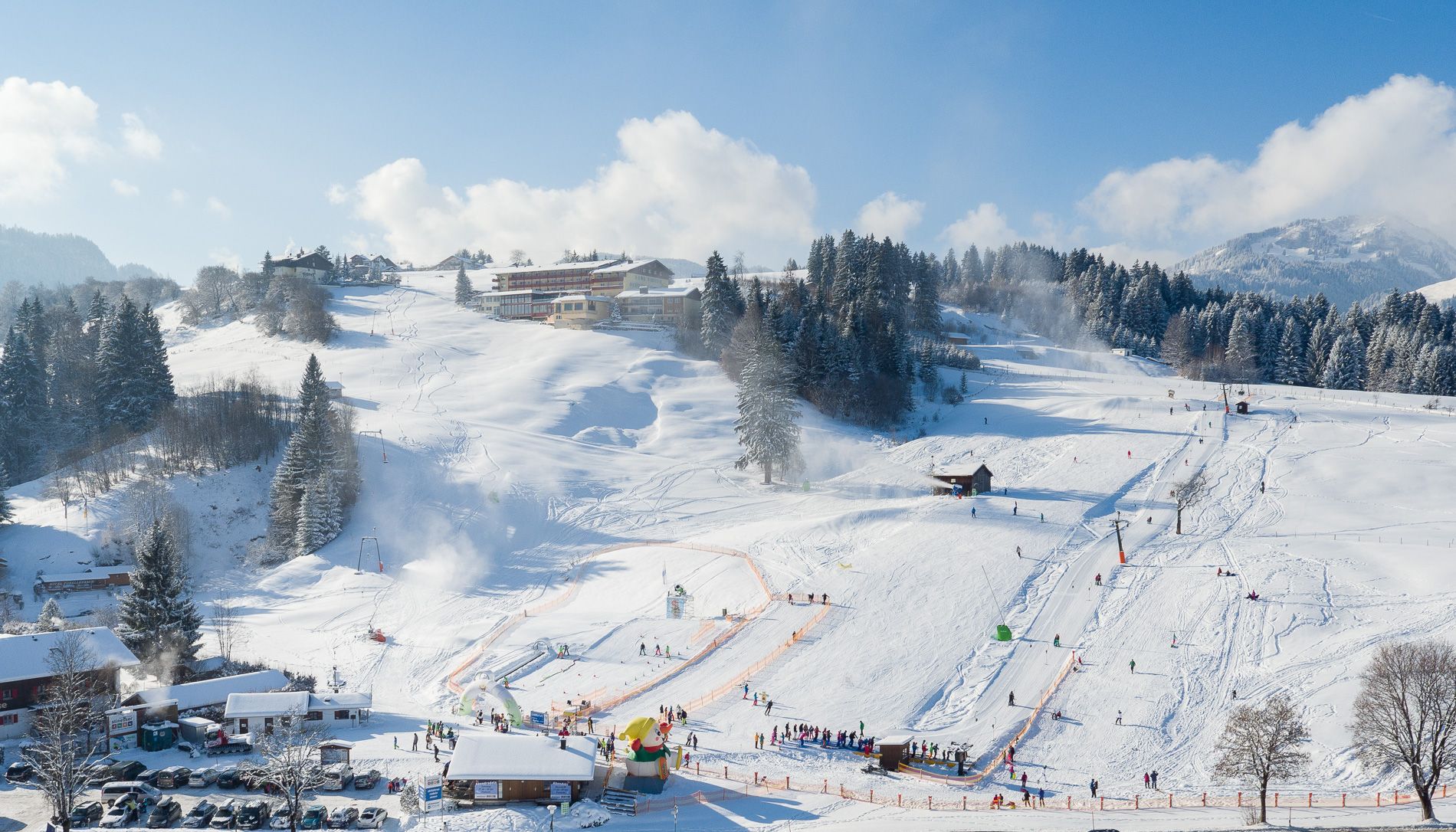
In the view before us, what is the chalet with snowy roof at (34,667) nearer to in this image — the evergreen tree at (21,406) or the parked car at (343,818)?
the parked car at (343,818)

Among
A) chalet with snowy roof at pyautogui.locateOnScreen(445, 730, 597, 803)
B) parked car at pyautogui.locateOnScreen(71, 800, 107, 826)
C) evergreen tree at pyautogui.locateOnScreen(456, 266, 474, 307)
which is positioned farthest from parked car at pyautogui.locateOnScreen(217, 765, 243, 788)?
evergreen tree at pyautogui.locateOnScreen(456, 266, 474, 307)

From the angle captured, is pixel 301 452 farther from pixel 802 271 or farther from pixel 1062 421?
pixel 802 271

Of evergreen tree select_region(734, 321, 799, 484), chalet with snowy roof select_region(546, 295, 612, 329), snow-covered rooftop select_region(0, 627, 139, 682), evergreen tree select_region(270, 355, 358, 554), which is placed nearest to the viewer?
snow-covered rooftop select_region(0, 627, 139, 682)

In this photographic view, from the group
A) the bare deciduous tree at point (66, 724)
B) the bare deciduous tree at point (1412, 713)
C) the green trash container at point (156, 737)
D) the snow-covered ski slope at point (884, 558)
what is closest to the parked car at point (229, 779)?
the bare deciduous tree at point (66, 724)

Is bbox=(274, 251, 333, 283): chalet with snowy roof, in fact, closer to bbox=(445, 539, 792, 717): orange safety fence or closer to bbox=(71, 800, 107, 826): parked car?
bbox=(445, 539, 792, 717): orange safety fence

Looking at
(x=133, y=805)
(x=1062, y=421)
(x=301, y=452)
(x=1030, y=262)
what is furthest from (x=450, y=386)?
(x=1030, y=262)
